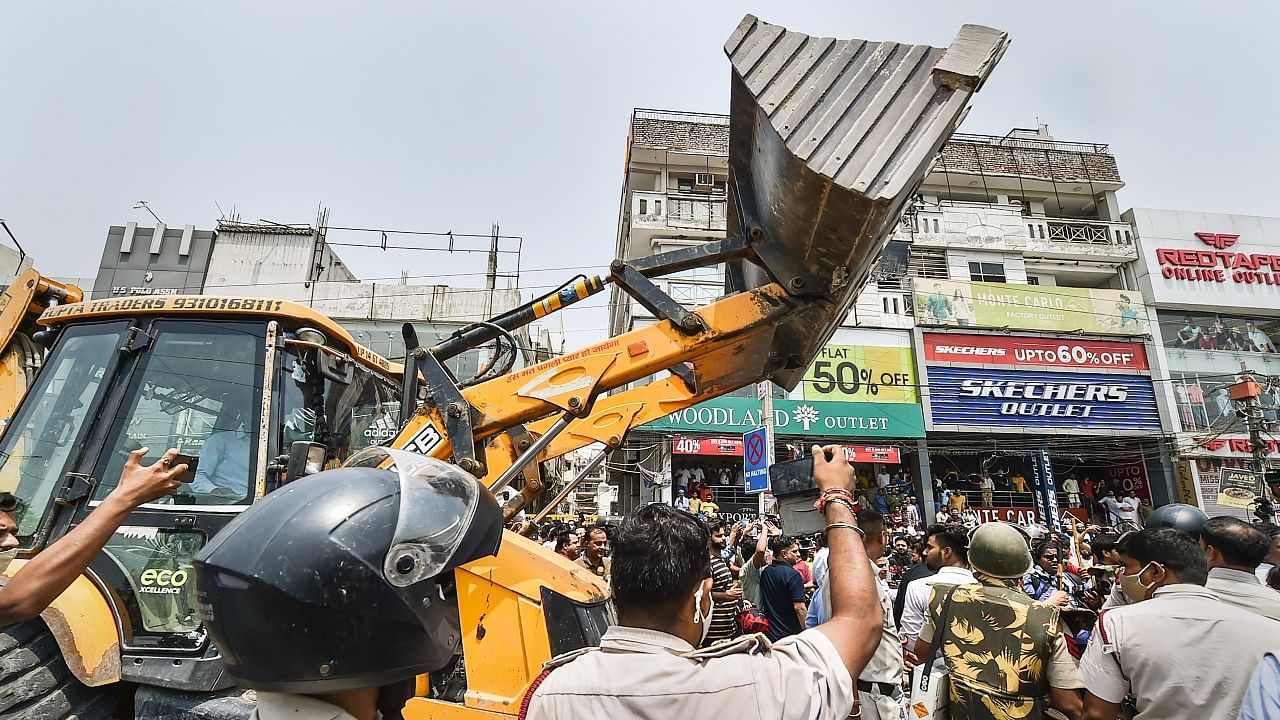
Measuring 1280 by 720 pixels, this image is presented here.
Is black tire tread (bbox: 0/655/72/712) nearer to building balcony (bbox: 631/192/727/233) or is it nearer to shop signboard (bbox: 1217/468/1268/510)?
shop signboard (bbox: 1217/468/1268/510)

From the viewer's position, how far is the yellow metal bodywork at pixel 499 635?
274 centimetres

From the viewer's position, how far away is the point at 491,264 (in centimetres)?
2680

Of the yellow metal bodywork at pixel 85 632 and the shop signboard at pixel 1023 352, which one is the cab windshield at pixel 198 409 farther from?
the shop signboard at pixel 1023 352

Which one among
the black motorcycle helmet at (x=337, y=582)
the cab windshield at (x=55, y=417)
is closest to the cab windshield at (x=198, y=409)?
the cab windshield at (x=55, y=417)

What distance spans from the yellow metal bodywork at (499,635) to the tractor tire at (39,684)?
1.56 meters

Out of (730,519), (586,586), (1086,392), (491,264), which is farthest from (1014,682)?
(491,264)

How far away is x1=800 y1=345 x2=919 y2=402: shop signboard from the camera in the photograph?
20.5m

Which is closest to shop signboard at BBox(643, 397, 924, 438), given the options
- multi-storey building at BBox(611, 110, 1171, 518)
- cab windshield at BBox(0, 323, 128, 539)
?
multi-storey building at BBox(611, 110, 1171, 518)

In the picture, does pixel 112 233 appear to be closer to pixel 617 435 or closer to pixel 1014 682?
pixel 617 435

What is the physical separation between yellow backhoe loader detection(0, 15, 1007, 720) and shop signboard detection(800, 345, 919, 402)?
56.1 feet

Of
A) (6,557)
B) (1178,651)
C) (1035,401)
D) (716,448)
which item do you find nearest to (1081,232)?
(1035,401)

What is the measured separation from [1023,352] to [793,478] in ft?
76.1

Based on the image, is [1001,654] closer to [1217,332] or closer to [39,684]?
[39,684]

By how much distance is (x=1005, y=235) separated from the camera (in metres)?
24.5
